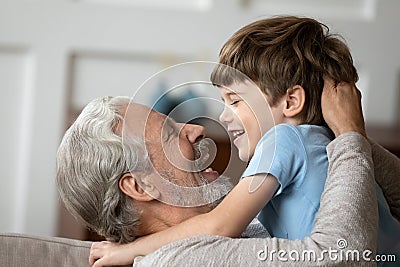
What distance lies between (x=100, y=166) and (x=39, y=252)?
295mm

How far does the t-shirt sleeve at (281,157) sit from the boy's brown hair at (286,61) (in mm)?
97

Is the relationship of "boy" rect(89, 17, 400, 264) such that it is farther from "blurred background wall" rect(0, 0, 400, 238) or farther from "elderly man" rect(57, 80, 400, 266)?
"blurred background wall" rect(0, 0, 400, 238)

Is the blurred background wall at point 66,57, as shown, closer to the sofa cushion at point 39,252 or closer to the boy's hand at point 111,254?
the sofa cushion at point 39,252

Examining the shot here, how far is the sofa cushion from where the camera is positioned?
5.61ft

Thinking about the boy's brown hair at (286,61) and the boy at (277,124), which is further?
the boy's brown hair at (286,61)

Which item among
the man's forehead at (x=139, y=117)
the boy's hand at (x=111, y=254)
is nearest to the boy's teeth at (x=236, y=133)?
the man's forehead at (x=139, y=117)

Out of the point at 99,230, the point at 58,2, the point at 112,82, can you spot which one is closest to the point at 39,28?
the point at 58,2

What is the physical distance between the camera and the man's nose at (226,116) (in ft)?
5.05

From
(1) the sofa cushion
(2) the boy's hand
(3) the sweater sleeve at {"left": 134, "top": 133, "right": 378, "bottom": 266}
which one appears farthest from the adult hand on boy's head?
(1) the sofa cushion

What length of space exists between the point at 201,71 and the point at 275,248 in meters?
0.35

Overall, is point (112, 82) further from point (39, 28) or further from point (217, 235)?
point (217, 235)

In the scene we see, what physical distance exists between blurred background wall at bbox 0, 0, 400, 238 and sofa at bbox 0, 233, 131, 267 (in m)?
1.82

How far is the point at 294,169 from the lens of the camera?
1467 millimetres

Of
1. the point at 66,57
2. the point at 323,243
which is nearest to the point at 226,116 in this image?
the point at 323,243
